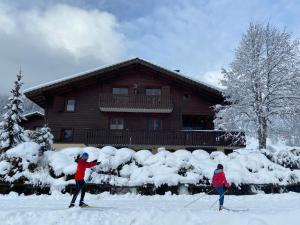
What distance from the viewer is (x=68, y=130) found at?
27109 millimetres

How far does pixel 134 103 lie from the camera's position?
2631 cm

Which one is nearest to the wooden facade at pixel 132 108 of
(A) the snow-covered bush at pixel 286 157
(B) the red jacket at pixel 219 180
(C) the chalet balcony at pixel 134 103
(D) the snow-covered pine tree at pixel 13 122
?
(C) the chalet balcony at pixel 134 103

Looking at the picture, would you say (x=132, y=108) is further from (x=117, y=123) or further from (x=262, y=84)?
(x=262, y=84)

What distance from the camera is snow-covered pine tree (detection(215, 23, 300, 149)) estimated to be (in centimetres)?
2395

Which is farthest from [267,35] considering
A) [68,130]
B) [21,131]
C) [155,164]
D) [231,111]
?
[21,131]

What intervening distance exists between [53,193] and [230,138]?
15.0m

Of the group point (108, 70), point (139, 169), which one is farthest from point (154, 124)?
point (139, 169)

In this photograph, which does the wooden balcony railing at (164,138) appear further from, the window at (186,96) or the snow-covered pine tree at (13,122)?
the snow-covered pine tree at (13,122)

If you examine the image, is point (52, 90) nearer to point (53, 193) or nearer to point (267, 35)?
point (53, 193)

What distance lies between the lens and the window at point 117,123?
27.4 m

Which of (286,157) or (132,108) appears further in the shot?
(132,108)

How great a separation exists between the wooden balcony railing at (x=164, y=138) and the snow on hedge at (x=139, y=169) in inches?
272

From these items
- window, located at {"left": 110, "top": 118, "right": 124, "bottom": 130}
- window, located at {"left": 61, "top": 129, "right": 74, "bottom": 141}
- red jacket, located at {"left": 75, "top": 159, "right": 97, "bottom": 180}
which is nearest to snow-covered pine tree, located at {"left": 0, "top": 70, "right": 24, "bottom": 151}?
window, located at {"left": 61, "top": 129, "right": 74, "bottom": 141}

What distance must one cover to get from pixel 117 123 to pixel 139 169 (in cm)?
1168
